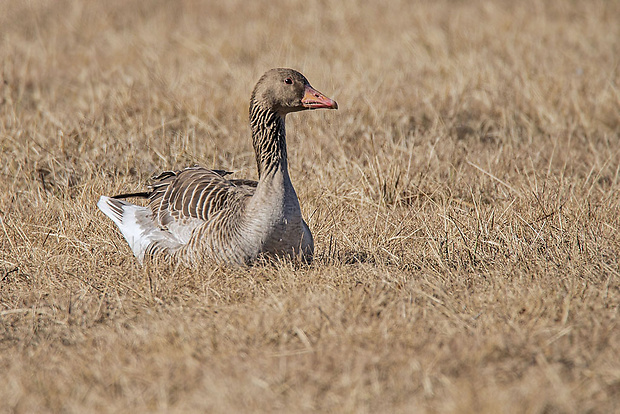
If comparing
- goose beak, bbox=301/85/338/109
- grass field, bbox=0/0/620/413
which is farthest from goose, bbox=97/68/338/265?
grass field, bbox=0/0/620/413

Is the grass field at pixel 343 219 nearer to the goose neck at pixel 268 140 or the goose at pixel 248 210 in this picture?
the goose at pixel 248 210

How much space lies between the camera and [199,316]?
154 inches

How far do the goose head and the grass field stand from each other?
0.92m

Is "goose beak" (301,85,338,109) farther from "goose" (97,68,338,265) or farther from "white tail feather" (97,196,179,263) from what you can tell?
"white tail feather" (97,196,179,263)

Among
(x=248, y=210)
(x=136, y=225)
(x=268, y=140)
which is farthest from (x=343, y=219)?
(x=136, y=225)

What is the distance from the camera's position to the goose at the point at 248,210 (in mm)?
4336

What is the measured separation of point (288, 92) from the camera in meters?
4.59

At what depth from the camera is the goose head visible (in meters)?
4.58

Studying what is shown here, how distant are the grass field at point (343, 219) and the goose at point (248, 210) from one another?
6.4 inches

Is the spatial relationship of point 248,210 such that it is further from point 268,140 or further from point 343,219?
point 343,219

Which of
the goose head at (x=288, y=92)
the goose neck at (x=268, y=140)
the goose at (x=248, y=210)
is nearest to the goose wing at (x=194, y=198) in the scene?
the goose at (x=248, y=210)

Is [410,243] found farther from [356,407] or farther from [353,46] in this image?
[353,46]

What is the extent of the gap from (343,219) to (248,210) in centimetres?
133

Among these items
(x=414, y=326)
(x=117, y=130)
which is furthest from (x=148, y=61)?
(x=414, y=326)
